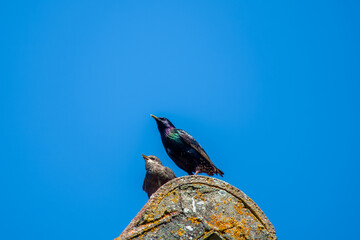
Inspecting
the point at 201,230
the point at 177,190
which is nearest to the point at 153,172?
the point at 177,190

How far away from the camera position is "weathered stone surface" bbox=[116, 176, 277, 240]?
4.54 meters

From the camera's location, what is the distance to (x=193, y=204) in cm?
487

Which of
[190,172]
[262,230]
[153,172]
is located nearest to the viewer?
[262,230]

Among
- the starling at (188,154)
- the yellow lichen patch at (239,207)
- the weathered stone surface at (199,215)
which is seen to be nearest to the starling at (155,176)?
the weathered stone surface at (199,215)

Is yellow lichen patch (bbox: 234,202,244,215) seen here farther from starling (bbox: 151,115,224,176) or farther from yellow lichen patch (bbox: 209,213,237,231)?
starling (bbox: 151,115,224,176)

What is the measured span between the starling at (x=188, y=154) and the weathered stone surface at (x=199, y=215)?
248 centimetres

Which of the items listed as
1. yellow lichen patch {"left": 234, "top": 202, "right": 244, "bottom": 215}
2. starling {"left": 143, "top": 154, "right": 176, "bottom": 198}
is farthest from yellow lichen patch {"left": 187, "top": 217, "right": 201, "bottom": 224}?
starling {"left": 143, "top": 154, "right": 176, "bottom": 198}

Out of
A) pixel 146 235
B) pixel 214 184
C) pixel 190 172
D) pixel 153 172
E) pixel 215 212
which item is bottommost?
pixel 146 235

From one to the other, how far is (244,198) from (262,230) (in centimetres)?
43

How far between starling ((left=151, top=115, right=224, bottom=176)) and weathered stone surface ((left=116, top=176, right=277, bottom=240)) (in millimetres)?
2476

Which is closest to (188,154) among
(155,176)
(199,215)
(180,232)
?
(155,176)

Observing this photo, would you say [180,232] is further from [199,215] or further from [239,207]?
[239,207]

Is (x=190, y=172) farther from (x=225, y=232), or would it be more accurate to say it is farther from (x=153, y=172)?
(x=225, y=232)

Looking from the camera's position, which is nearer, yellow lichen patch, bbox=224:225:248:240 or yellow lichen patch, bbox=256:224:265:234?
yellow lichen patch, bbox=224:225:248:240
